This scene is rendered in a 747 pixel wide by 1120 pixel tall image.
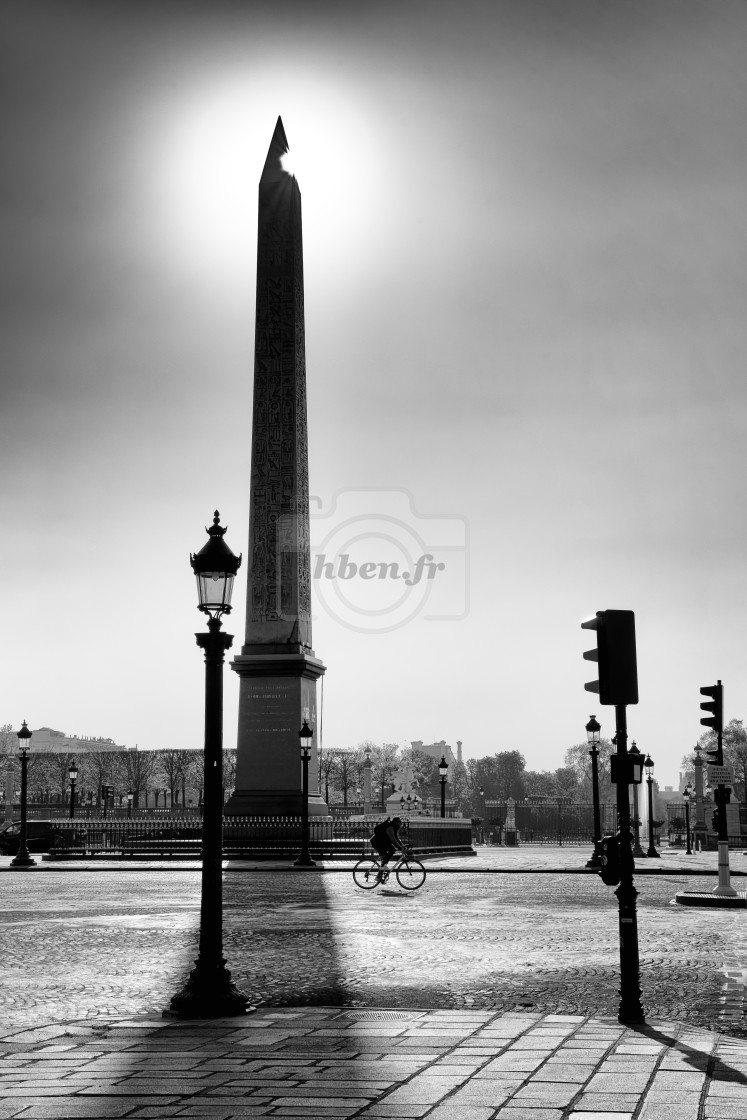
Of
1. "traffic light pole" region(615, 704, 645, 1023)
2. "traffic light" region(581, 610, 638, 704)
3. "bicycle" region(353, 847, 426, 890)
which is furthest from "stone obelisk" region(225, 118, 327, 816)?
"traffic light pole" region(615, 704, 645, 1023)

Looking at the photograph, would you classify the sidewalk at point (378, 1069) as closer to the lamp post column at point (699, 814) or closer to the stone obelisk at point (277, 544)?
the stone obelisk at point (277, 544)

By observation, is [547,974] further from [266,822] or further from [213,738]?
[266,822]

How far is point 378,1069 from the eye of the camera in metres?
6.20

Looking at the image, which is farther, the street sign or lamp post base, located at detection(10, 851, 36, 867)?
lamp post base, located at detection(10, 851, 36, 867)

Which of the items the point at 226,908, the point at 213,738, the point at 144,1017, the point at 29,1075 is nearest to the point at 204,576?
the point at 213,738

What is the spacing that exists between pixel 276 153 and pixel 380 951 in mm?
30266

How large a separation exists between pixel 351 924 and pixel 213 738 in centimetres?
679

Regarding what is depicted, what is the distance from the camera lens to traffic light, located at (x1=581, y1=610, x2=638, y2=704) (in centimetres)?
836

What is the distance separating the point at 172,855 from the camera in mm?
36344

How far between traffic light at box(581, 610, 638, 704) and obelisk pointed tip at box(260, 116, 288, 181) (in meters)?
31.1

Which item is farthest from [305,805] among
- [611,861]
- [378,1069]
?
[378,1069]

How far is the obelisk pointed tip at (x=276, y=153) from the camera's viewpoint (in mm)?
37031

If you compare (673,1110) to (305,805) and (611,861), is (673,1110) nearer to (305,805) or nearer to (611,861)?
(611,861)

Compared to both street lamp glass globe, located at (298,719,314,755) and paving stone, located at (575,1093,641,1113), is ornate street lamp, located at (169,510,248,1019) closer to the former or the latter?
paving stone, located at (575,1093,641,1113)
